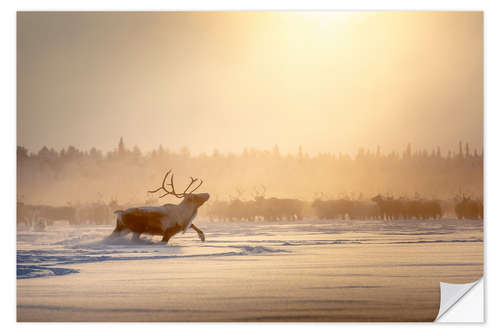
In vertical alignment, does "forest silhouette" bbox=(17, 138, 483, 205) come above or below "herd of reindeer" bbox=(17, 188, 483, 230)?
above

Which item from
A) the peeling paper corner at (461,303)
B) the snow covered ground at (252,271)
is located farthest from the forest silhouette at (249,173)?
the peeling paper corner at (461,303)

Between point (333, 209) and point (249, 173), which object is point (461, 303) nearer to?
point (333, 209)

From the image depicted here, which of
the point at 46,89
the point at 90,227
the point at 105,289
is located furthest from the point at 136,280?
the point at 46,89

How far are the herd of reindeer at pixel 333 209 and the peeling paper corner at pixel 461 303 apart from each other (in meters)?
0.47

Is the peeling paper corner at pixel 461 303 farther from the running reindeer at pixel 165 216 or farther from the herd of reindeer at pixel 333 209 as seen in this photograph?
the running reindeer at pixel 165 216

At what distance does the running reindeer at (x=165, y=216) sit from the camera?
3930 millimetres

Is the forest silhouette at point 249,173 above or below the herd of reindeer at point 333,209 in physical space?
above

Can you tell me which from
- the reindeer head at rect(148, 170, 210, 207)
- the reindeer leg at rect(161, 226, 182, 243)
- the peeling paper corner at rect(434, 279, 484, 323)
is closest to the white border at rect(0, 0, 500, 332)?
the peeling paper corner at rect(434, 279, 484, 323)

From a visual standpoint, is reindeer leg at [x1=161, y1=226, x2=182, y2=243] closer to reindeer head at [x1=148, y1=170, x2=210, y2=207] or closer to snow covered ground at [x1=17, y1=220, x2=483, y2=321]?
snow covered ground at [x1=17, y1=220, x2=483, y2=321]

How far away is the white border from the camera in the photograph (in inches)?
152

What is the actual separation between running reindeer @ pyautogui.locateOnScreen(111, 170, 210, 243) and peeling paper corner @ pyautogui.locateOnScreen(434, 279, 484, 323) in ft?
5.53
